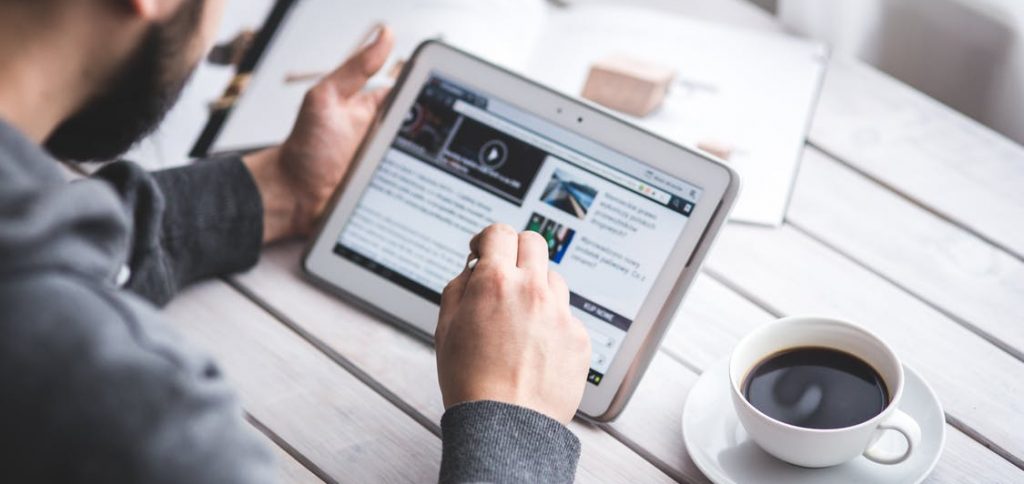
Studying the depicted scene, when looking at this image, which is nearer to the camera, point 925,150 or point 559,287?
point 559,287

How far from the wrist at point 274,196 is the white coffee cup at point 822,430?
42 centimetres

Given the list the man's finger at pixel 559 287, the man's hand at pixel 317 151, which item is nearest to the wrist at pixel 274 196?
the man's hand at pixel 317 151

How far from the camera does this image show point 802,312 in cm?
86

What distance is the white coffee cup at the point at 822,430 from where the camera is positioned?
26.2 inches

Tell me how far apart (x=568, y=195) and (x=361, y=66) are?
0.87ft

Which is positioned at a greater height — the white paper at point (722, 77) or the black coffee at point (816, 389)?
the white paper at point (722, 77)

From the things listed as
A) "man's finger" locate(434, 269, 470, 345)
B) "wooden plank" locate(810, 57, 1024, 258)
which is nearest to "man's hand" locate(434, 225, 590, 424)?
"man's finger" locate(434, 269, 470, 345)

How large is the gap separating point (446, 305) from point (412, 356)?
3.9 inches

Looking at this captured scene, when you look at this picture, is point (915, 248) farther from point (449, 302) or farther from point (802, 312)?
point (449, 302)

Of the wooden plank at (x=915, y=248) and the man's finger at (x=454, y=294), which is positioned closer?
the man's finger at (x=454, y=294)

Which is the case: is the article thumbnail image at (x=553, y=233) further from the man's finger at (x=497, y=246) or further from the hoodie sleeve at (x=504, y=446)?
the hoodie sleeve at (x=504, y=446)

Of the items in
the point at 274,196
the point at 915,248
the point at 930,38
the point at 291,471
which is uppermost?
the point at 930,38

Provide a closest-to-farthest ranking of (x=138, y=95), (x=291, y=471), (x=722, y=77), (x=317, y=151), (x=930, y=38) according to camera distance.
→ 1. (x=138, y=95)
2. (x=291, y=471)
3. (x=317, y=151)
4. (x=722, y=77)
5. (x=930, y=38)

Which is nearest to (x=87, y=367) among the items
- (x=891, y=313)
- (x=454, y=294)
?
(x=454, y=294)
